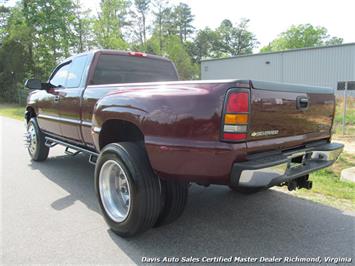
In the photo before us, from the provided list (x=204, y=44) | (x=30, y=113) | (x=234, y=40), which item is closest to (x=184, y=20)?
(x=204, y=44)

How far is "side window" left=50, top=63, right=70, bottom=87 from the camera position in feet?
17.3

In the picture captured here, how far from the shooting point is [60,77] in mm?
5453

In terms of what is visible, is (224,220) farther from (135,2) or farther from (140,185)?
(135,2)

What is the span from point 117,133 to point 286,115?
1907mm

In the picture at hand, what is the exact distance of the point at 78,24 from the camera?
101ft

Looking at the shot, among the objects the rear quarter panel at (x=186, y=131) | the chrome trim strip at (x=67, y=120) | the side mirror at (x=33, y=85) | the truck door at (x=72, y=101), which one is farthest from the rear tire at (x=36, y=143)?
the rear quarter panel at (x=186, y=131)

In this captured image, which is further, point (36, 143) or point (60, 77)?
point (36, 143)

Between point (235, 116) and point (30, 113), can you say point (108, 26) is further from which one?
point (235, 116)

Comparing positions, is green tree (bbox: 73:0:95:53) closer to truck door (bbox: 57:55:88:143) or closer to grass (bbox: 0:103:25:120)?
grass (bbox: 0:103:25:120)

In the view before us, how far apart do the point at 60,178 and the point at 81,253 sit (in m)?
2.60

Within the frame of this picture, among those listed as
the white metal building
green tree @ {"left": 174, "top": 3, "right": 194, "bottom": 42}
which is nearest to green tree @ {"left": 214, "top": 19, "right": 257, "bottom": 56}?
green tree @ {"left": 174, "top": 3, "right": 194, "bottom": 42}

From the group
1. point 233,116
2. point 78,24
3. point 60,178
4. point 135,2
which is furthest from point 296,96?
point 135,2

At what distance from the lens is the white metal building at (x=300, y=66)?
888 inches

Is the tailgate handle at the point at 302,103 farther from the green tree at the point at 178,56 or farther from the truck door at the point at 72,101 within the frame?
the green tree at the point at 178,56
